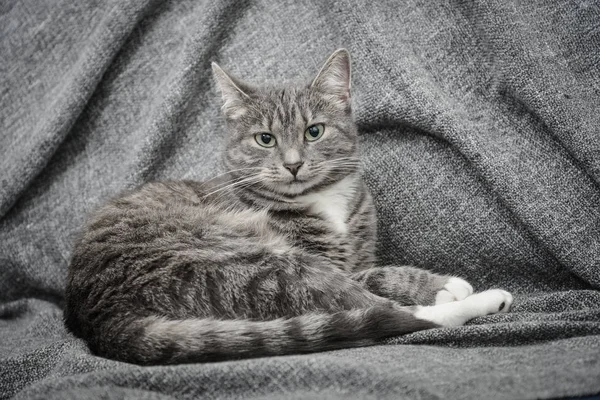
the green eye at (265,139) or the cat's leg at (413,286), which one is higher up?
the green eye at (265,139)

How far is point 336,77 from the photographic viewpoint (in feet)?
6.21

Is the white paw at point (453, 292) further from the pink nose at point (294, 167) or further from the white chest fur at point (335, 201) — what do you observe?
the pink nose at point (294, 167)

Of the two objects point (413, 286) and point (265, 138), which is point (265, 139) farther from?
point (413, 286)

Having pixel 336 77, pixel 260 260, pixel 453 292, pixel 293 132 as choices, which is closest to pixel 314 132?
pixel 293 132

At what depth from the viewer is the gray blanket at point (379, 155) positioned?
1.20 m

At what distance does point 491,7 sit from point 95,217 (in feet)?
4.96

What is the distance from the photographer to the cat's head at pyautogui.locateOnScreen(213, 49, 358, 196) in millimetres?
1812

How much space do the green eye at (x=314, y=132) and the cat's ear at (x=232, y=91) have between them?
0.26 metres

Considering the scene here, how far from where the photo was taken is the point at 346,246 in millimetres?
1841

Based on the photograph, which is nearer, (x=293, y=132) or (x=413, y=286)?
(x=413, y=286)

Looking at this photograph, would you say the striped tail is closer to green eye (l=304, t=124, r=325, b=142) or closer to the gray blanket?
the gray blanket

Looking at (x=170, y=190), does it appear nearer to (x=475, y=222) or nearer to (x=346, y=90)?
(x=346, y=90)

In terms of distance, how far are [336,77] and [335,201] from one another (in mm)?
440

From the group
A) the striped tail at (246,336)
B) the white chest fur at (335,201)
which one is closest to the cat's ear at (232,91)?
the white chest fur at (335,201)
